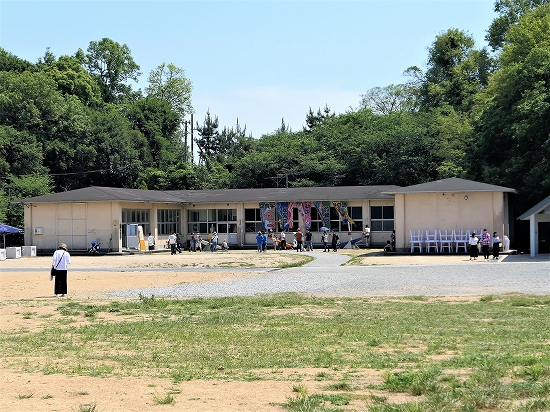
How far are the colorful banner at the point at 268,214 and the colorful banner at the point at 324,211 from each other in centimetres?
308

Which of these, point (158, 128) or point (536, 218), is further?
point (158, 128)

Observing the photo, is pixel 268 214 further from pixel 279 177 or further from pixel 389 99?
pixel 389 99

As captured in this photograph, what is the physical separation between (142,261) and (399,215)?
14.3m

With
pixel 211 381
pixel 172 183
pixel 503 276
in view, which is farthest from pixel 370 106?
pixel 211 381

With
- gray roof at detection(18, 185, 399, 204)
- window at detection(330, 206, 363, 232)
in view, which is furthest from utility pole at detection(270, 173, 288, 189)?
window at detection(330, 206, 363, 232)

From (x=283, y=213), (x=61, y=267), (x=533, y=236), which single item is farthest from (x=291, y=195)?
(x=61, y=267)

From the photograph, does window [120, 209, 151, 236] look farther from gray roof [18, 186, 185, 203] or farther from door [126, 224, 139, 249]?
gray roof [18, 186, 185, 203]

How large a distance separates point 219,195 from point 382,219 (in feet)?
40.4

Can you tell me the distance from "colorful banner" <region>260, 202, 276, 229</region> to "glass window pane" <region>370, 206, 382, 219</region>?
22.2 feet

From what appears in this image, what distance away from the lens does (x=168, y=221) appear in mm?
55500

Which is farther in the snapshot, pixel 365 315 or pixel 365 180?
pixel 365 180

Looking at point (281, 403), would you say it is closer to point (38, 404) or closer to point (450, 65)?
point (38, 404)

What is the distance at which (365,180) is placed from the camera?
68.2m

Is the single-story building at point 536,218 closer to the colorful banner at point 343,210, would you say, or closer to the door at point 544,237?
the door at point 544,237
